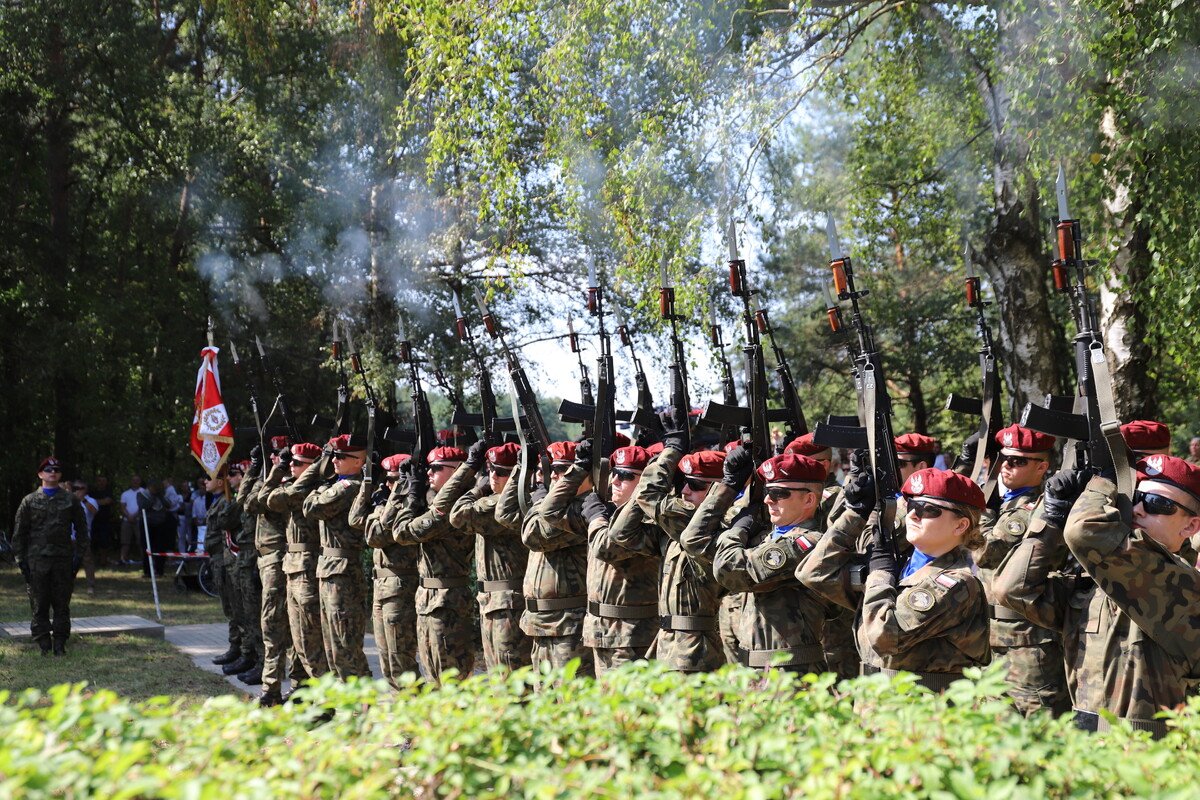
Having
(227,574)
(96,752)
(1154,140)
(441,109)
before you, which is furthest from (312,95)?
(96,752)

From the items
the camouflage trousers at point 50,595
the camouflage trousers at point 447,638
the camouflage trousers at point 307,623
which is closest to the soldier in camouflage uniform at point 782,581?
the camouflage trousers at point 447,638

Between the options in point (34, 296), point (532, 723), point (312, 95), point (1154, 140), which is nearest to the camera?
point (532, 723)

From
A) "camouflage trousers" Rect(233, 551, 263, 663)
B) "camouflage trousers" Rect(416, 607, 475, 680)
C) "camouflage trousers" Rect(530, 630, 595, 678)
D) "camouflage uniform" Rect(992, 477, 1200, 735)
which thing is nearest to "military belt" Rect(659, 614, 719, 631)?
"camouflage trousers" Rect(530, 630, 595, 678)

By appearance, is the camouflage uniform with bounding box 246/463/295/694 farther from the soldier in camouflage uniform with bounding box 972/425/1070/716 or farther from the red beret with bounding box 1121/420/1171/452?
the red beret with bounding box 1121/420/1171/452

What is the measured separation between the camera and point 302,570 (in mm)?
9688

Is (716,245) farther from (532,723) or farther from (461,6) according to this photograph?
(532,723)

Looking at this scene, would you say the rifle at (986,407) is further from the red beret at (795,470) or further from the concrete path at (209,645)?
the concrete path at (209,645)

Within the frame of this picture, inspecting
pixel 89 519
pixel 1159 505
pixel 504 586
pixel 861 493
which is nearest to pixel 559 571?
pixel 504 586

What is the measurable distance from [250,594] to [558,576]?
4859mm

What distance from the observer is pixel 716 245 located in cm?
1174

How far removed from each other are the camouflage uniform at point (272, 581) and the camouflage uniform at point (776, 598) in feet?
17.6

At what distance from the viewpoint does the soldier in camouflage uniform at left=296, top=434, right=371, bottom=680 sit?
9.03 metres

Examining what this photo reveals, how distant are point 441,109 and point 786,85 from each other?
3.41 meters

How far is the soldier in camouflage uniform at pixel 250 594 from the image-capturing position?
1084 cm
